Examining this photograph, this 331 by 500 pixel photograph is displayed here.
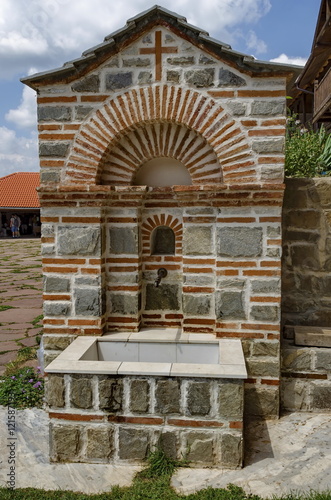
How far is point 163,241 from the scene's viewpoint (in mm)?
4609

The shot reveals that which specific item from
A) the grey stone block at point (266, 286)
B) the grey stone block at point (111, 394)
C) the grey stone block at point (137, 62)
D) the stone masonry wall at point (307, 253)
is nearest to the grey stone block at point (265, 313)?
the grey stone block at point (266, 286)

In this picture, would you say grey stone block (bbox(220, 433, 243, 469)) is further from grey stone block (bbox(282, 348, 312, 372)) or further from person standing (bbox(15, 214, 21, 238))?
person standing (bbox(15, 214, 21, 238))

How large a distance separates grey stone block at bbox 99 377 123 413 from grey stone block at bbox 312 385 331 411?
187 centimetres

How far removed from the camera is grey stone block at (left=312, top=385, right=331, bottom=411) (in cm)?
407

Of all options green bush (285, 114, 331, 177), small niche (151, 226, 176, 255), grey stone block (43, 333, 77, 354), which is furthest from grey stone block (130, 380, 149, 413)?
green bush (285, 114, 331, 177)

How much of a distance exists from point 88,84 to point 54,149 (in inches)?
25.7

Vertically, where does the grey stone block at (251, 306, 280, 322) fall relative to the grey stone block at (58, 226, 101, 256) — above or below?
below

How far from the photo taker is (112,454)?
3357 millimetres

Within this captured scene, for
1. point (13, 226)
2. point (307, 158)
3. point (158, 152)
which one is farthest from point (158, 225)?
point (13, 226)

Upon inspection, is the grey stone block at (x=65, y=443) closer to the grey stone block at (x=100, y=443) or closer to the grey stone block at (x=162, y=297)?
the grey stone block at (x=100, y=443)

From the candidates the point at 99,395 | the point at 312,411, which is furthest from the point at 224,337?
the point at 99,395

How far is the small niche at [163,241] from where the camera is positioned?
15.0ft

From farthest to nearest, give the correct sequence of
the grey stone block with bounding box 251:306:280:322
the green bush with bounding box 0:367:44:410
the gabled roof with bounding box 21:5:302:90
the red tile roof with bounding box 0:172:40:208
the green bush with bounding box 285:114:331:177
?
the red tile roof with bounding box 0:172:40:208
the green bush with bounding box 285:114:331:177
the green bush with bounding box 0:367:44:410
the grey stone block with bounding box 251:306:280:322
the gabled roof with bounding box 21:5:302:90

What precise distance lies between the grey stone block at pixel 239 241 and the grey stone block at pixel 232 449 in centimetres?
152
